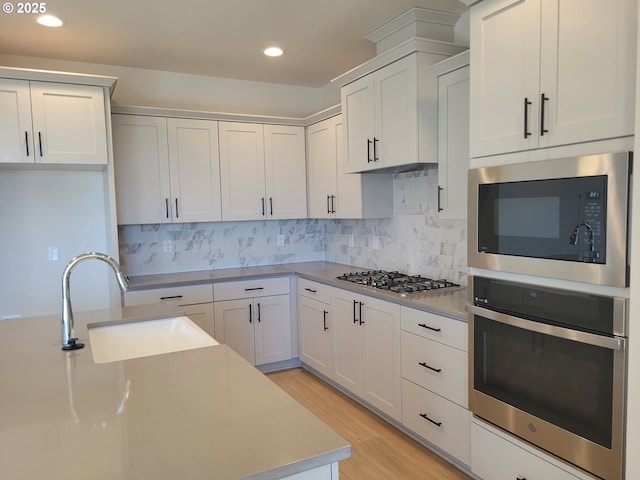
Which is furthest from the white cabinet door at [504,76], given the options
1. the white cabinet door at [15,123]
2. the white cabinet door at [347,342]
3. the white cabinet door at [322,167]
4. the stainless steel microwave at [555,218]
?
the white cabinet door at [15,123]

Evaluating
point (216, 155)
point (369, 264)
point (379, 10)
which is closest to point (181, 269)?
point (216, 155)

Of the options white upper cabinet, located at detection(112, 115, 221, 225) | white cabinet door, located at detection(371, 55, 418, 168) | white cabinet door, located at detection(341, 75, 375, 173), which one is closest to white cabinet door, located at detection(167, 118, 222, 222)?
white upper cabinet, located at detection(112, 115, 221, 225)

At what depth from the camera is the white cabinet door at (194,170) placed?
381 centimetres

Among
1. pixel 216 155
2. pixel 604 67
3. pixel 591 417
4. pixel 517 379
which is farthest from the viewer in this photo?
pixel 216 155

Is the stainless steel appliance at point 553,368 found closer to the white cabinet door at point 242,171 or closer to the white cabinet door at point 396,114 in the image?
the white cabinet door at point 396,114

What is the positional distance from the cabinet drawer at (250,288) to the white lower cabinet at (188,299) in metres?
0.08

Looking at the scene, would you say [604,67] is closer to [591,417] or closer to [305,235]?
[591,417]

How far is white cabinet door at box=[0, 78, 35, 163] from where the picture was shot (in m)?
2.97

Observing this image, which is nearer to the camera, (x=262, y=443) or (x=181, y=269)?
(x=262, y=443)

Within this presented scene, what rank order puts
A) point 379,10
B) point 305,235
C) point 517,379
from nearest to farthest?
1. point 517,379
2. point 379,10
3. point 305,235

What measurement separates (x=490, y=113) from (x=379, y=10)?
3.96 feet

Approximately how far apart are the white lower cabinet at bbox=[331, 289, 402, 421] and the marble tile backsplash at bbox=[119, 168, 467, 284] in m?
0.59

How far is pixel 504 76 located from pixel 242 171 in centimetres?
263

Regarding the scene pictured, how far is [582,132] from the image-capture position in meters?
1.64
